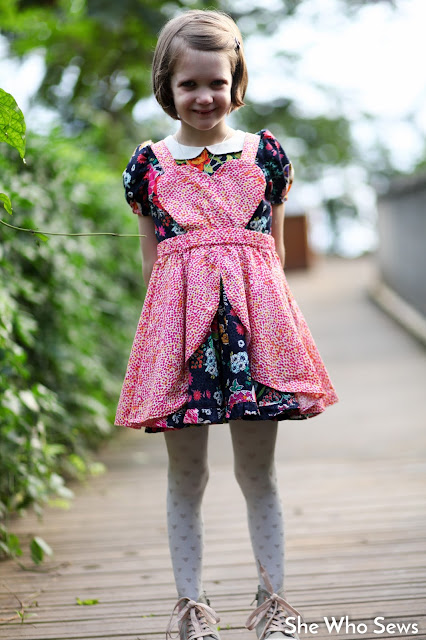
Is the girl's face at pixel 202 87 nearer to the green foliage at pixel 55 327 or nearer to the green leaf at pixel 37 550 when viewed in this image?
the green foliage at pixel 55 327

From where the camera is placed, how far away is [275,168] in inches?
82.6

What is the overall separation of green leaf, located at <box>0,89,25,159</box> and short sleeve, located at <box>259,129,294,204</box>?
0.60 metres

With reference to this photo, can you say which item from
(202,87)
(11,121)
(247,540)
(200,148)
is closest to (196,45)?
(202,87)

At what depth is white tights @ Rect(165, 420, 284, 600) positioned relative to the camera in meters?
2.06

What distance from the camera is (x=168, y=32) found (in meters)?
2.02

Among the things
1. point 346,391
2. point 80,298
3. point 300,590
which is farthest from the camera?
point 346,391

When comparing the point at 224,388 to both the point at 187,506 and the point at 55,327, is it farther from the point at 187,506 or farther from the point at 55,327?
the point at 55,327

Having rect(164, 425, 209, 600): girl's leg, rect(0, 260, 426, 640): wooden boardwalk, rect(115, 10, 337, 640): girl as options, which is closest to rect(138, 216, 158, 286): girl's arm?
rect(115, 10, 337, 640): girl

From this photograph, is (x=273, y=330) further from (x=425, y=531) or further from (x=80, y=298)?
(x=80, y=298)

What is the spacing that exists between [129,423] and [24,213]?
1810 mm

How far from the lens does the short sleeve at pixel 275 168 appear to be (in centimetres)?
209

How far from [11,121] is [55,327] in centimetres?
214

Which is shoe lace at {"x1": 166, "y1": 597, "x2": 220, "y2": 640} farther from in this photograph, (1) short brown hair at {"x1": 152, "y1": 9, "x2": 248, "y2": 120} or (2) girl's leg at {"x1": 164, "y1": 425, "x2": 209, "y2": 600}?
(1) short brown hair at {"x1": 152, "y1": 9, "x2": 248, "y2": 120}

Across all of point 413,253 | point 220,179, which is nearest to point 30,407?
point 220,179
